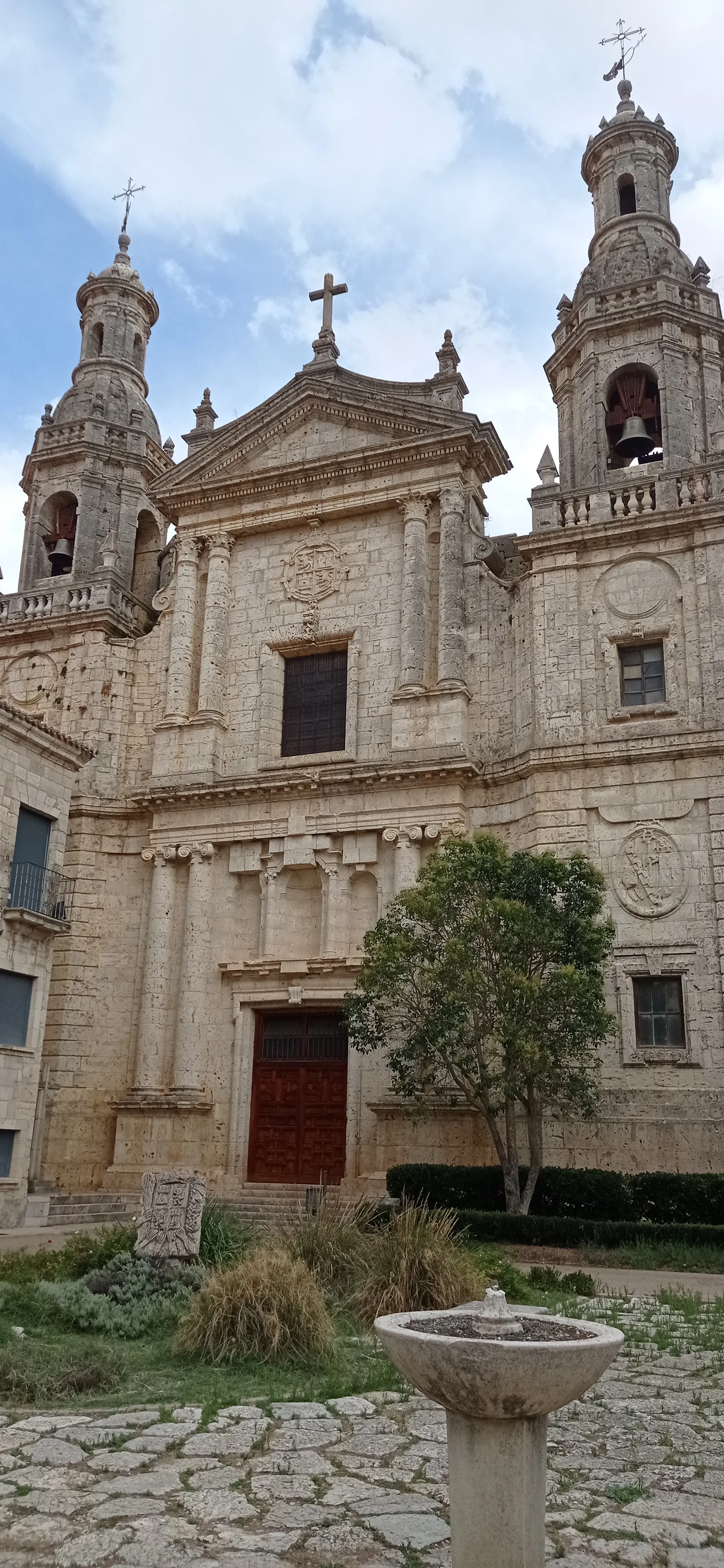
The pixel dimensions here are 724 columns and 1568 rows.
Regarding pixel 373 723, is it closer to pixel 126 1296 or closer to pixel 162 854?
pixel 162 854

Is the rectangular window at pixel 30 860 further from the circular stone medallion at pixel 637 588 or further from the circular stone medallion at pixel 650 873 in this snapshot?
the circular stone medallion at pixel 637 588

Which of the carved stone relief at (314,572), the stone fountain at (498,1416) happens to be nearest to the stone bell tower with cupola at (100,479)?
the carved stone relief at (314,572)

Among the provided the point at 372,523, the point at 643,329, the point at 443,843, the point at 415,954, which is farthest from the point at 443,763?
the point at 643,329

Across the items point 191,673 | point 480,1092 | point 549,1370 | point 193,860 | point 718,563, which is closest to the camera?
point 549,1370

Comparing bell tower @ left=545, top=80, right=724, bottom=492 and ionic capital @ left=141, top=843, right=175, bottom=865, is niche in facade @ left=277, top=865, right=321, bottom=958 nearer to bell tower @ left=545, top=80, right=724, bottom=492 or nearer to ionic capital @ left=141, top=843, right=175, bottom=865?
ionic capital @ left=141, top=843, right=175, bottom=865

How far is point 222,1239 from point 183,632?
15.2 metres

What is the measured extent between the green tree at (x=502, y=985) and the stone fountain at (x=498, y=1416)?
10771mm

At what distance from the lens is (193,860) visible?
73.8 feet

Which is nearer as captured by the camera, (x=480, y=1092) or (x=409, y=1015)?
(x=480, y=1092)

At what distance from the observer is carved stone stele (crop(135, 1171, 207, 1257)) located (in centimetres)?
1080

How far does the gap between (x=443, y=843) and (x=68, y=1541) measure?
528 inches

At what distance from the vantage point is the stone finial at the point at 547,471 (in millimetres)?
21859

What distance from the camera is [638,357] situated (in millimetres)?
→ 22703

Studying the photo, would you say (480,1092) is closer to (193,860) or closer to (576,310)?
(193,860)
